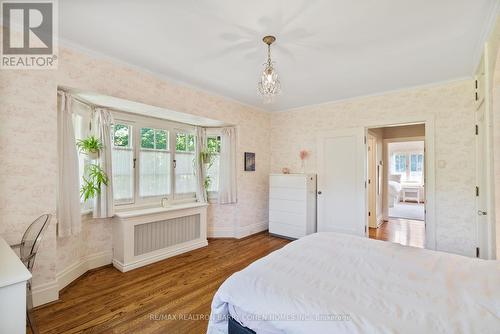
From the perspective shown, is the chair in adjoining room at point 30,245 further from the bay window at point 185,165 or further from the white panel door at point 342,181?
the white panel door at point 342,181

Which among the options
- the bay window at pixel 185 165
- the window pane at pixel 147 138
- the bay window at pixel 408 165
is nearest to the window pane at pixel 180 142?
the bay window at pixel 185 165

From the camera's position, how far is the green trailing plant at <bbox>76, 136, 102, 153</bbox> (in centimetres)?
274

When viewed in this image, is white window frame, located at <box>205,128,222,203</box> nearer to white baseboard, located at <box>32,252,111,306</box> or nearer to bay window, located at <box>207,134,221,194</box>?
bay window, located at <box>207,134,221,194</box>

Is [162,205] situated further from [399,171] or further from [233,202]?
[399,171]

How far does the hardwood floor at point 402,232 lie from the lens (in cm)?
412

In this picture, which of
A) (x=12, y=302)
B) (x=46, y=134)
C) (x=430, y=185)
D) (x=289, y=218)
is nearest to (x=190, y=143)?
(x=46, y=134)

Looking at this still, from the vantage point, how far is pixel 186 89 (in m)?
3.50

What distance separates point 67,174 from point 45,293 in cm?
114

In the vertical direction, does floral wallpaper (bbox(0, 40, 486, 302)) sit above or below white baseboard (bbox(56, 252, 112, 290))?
above

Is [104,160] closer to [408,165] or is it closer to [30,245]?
[30,245]

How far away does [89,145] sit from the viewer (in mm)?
2742
